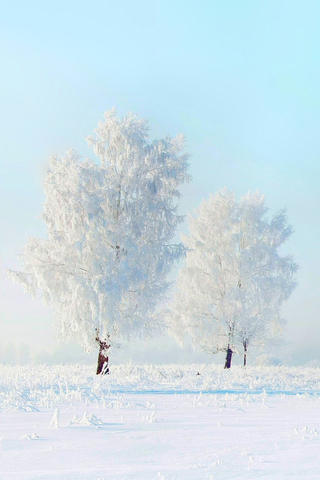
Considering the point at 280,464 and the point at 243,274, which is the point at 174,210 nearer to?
the point at 243,274

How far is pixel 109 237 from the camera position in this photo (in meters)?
17.7

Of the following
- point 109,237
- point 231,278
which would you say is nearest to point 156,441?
point 109,237

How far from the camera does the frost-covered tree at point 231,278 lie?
2306cm

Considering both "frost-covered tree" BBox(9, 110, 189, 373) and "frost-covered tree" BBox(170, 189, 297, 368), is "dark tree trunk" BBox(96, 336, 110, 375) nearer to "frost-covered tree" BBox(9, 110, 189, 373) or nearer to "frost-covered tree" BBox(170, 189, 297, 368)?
"frost-covered tree" BBox(9, 110, 189, 373)

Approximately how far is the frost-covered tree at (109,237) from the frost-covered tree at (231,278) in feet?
15.6

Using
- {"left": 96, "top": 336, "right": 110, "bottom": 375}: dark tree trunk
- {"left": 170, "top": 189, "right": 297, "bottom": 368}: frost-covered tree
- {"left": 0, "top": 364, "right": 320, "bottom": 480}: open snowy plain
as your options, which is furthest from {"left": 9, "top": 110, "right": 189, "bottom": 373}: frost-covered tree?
{"left": 0, "top": 364, "right": 320, "bottom": 480}: open snowy plain

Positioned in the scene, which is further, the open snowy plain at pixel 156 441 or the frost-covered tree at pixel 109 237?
the frost-covered tree at pixel 109 237

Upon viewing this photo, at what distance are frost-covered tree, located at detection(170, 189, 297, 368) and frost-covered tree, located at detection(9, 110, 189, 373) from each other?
4.74 m

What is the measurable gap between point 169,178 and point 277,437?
15.0 m

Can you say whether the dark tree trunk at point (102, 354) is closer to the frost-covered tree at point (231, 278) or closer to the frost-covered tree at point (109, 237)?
the frost-covered tree at point (109, 237)

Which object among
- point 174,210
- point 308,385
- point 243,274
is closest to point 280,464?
point 308,385

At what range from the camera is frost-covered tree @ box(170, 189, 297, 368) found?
75.7ft

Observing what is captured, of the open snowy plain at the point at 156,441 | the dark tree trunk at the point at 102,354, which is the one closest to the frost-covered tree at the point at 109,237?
the dark tree trunk at the point at 102,354

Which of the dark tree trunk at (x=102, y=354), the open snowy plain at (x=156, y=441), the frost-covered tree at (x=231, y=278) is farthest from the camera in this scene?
the frost-covered tree at (x=231, y=278)
